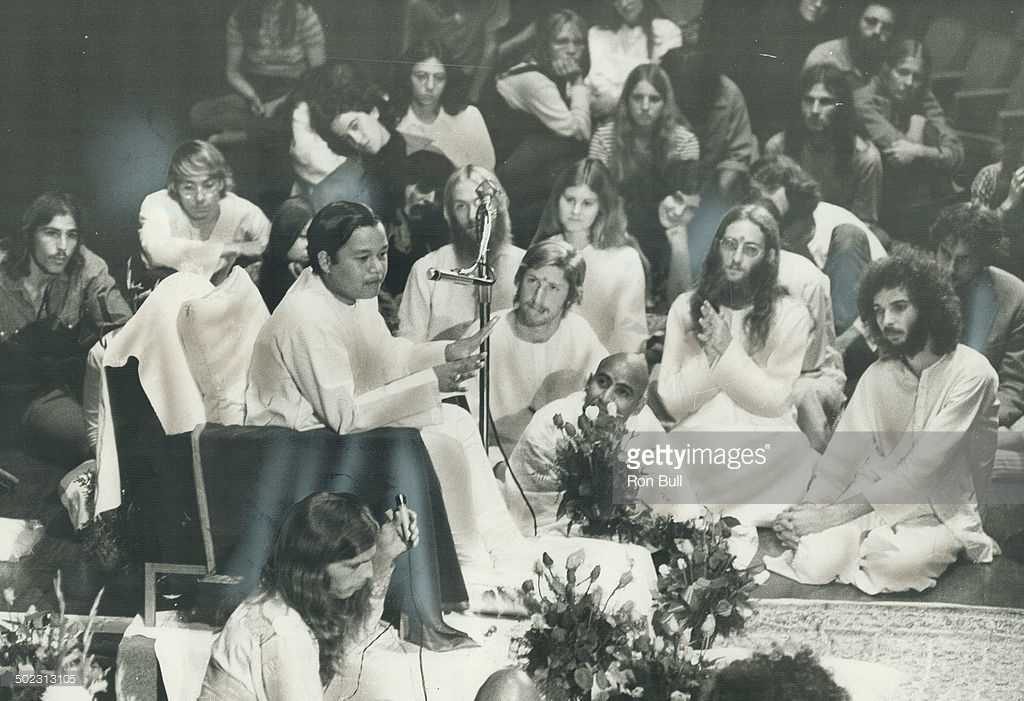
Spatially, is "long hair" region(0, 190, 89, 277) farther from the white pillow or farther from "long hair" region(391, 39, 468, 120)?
"long hair" region(391, 39, 468, 120)

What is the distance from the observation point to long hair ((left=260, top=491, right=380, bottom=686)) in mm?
4449

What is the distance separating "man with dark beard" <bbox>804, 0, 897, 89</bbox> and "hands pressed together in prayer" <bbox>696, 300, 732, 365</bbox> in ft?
2.85

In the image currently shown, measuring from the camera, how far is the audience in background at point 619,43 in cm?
448

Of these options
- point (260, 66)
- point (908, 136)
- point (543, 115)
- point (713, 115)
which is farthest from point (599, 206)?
point (260, 66)

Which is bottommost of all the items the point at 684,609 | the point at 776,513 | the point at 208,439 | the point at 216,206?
the point at 684,609

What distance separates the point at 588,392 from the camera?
14.8 feet

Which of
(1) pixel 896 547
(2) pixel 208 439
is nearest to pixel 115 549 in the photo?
(2) pixel 208 439

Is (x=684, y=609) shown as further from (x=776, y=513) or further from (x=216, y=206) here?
(x=216, y=206)

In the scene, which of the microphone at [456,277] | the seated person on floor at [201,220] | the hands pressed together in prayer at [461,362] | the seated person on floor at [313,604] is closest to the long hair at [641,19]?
the microphone at [456,277]

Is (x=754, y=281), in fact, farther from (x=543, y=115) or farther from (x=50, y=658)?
(x=50, y=658)

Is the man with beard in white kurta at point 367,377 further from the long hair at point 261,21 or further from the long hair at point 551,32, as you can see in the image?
the long hair at point 551,32

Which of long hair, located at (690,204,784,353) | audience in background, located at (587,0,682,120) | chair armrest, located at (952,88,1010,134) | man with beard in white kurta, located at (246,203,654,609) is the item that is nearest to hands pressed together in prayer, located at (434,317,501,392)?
man with beard in white kurta, located at (246,203,654,609)

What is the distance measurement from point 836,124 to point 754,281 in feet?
1.91

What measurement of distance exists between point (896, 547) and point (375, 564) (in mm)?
1723
